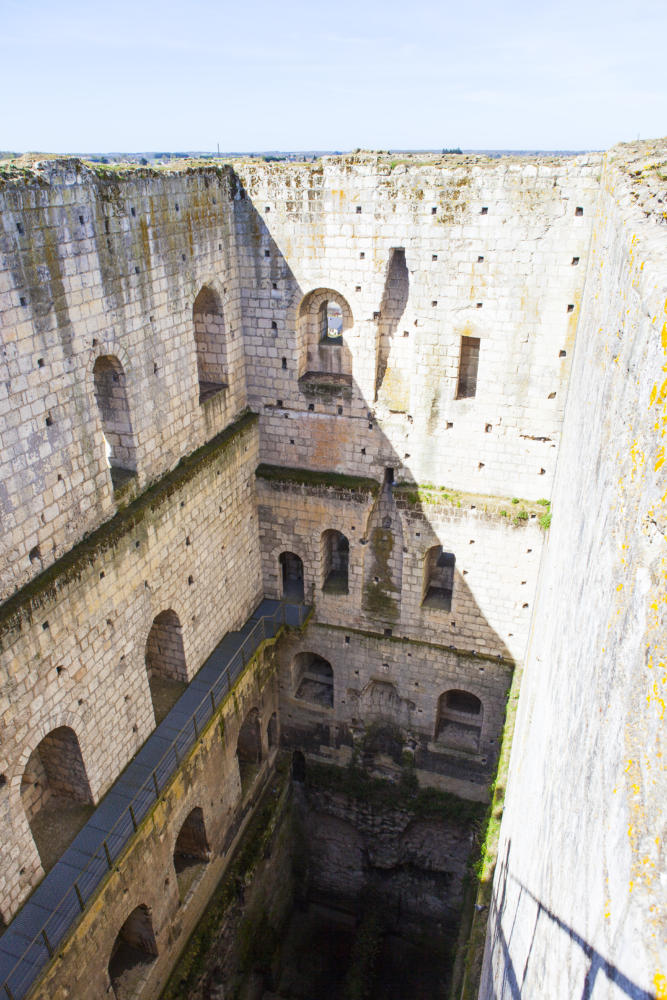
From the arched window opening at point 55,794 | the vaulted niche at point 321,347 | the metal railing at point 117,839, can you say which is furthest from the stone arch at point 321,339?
the arched window opening at point 55,794

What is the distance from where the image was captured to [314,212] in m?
10.1

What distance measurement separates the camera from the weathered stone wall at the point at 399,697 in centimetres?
1184

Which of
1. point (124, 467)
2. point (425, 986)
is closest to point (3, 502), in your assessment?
point (124, 467)

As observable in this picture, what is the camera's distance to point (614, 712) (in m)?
1.98

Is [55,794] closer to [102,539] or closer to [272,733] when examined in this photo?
[102,539]

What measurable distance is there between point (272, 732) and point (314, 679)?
124cm

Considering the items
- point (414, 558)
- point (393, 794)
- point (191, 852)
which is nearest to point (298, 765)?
point (393, 794)

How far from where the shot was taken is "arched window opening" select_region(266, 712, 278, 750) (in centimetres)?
1294

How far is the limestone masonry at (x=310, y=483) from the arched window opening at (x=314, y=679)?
0.09 meters

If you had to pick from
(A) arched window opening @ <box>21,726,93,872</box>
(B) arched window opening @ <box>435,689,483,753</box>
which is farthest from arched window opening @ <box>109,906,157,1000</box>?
(B) arched window opening @ <box>435,689,483,753</box>

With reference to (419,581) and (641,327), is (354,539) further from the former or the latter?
(641,327)

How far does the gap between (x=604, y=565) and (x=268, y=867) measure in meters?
11.6

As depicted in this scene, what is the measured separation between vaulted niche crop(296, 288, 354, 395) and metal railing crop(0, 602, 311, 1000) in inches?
154

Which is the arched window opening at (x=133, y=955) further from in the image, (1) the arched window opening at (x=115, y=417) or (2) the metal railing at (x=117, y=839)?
(1) the arched window opening at (x=115, y=417)
